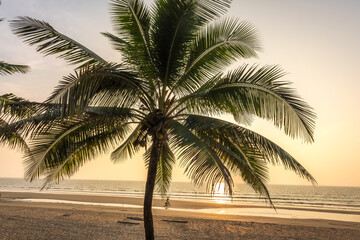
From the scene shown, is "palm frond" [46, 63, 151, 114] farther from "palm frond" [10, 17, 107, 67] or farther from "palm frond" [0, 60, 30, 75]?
"palm frond" [0, 60, 30, 75]

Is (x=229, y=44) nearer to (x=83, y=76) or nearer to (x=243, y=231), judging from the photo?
(x=83, y=76)

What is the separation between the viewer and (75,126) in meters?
6.79

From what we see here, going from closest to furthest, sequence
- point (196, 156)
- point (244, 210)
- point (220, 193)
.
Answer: point (220, 193) < point (196, 156) < point (244, 210)

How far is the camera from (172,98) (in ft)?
22.0

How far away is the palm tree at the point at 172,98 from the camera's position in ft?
19.1

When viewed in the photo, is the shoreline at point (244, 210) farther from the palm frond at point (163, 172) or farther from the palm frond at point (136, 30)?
the palm frond at point (136, 30)

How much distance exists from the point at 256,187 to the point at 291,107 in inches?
70.0

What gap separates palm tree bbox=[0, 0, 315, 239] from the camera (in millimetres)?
5824

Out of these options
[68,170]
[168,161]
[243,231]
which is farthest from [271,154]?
[243,231]

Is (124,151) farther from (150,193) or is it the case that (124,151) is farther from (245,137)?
(245,137)

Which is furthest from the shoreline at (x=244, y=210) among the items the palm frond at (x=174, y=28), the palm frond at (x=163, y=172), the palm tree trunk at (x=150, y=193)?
the palm frond at (x=174, y=28)

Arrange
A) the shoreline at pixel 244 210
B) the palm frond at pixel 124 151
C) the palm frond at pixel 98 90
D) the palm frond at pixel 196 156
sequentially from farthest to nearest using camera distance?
the shoreline at pixel 244 210, the palm frond at pixel 124 151, the palm frond at pixel 196 156, the palm frond at pixel 98 90

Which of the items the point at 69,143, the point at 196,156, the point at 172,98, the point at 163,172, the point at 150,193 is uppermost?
the point at 172,98

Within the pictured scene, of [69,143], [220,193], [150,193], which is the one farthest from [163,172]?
[220,193]
